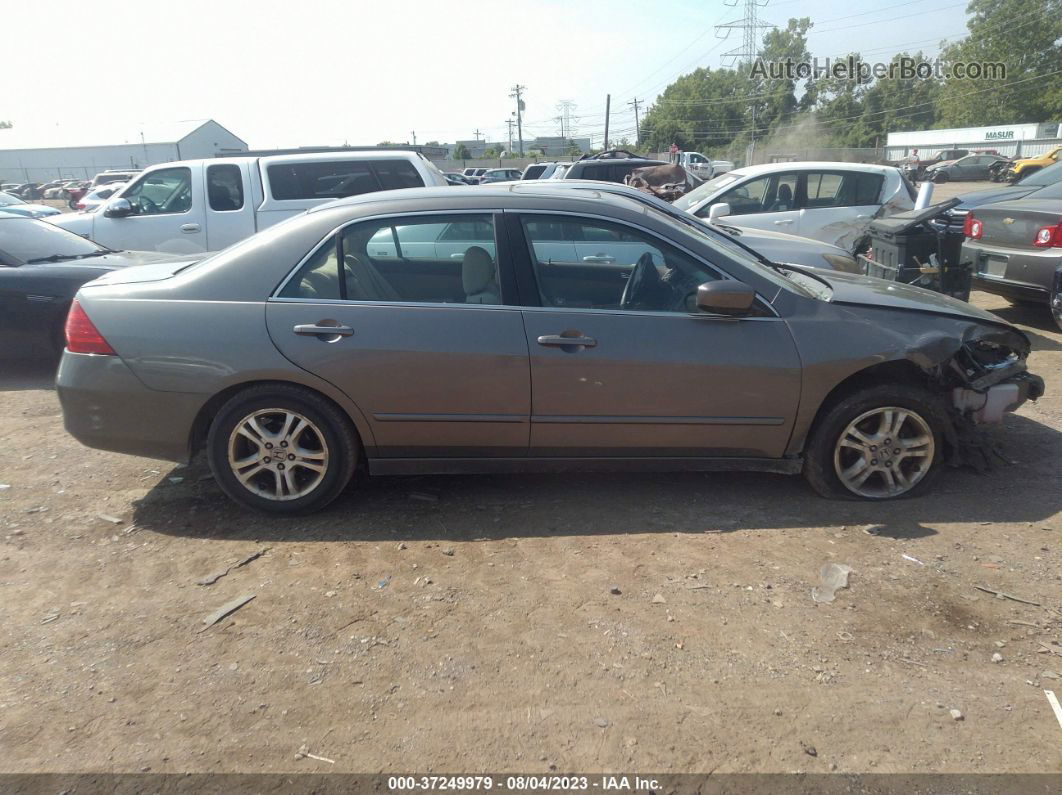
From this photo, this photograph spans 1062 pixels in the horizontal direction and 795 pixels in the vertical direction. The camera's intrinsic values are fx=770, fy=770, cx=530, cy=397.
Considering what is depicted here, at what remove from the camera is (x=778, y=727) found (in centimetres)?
255

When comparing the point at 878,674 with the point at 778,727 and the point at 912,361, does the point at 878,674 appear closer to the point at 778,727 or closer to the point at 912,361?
the point at 778,727

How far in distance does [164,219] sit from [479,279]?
22.5ft

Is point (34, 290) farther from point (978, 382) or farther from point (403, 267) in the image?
point (978, 382)

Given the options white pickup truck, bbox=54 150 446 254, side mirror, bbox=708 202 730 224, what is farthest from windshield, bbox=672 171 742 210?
white pickup truck, bbox=54 150 446 254

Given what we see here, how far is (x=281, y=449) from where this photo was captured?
3.92 meters

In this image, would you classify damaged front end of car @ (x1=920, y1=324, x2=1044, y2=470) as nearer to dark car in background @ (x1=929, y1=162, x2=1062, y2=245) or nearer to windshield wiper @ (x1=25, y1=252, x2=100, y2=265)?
dark car in background @ (x1=929, y1=162, x2=1062, y2=245)

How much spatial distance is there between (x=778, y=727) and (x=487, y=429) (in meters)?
1.95

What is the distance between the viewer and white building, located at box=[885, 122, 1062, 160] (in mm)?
50781

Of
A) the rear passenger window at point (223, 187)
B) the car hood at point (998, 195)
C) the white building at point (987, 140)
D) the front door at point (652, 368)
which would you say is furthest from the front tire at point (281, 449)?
the white building at point (987, 140)

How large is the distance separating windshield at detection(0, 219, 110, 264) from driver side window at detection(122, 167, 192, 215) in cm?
171

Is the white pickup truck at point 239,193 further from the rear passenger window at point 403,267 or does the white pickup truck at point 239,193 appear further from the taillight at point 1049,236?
the taillight at point 1049,236

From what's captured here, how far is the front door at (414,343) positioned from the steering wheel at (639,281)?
0.58 m

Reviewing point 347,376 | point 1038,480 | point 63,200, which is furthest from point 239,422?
point 63,200

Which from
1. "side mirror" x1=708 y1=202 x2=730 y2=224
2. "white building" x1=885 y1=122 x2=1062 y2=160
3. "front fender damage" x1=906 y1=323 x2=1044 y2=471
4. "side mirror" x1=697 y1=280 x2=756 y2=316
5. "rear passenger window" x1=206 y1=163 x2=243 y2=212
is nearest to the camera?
"side mirror" x1=697 y1=280 x2=756 y2=316
